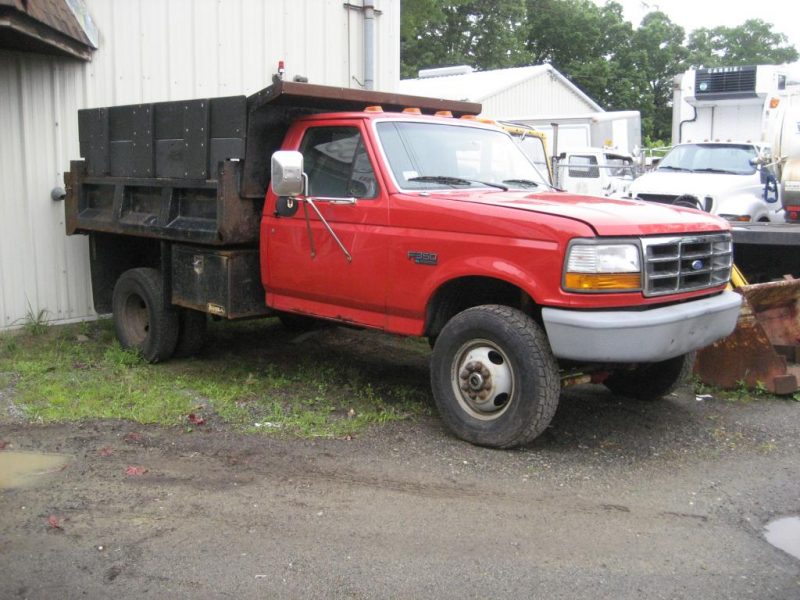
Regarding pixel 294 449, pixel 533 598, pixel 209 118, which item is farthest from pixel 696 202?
pixel 533 598

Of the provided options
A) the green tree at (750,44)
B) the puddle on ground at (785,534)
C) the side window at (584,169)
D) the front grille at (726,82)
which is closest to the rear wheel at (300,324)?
the puddle on ground at (785,534)

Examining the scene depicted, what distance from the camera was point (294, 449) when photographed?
554 cm

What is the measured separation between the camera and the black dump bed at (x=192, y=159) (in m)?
6.60

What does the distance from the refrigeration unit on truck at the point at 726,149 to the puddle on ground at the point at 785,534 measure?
27.3 feet

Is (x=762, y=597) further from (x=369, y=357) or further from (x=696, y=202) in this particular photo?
(x=696, y=202)

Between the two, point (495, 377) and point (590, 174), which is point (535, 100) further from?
point (495, 377)

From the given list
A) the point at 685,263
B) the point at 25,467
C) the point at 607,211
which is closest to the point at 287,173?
the point at 607,211

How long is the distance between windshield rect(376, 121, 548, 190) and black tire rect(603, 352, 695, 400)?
1624 mm

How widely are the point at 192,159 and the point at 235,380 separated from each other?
6.11ft

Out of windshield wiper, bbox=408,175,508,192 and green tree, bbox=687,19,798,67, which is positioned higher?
green tree, bbox=687,19,798,67

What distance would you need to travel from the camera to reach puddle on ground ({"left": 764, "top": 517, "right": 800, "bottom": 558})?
13.7ft

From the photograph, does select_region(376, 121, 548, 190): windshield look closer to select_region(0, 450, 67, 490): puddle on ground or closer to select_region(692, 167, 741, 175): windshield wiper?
select_region(0, 450, 67, 490): puddle on ground

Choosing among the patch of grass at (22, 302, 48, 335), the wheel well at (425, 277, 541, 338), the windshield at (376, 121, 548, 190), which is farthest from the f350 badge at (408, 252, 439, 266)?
the patch of grass at (22, 302, 48, 335)

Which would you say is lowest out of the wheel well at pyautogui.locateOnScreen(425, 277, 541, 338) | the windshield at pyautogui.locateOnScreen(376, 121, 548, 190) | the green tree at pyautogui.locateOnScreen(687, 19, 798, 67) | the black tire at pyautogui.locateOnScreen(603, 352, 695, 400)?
the black tire at pyautogui.locateOnScreen(603, 352, 695, 400)
